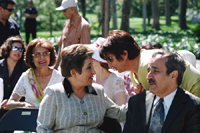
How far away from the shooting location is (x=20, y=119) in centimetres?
350

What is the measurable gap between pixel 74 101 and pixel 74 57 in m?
0.38

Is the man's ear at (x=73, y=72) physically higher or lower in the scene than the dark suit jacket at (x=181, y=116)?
higher

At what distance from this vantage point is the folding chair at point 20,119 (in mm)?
3477

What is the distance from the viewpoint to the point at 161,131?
2.63 metres

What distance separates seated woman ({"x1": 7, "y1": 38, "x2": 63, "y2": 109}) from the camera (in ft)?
13.7

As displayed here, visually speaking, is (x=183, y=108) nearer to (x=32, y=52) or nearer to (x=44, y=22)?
(x=32, y=52)

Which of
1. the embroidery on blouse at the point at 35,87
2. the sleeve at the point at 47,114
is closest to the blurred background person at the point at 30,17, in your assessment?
the embroidery on blouse at the point at 35,87

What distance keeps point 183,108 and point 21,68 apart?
3.02m

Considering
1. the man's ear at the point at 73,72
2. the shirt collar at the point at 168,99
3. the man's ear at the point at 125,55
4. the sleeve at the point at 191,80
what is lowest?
the shirt collar at the point at 168,99

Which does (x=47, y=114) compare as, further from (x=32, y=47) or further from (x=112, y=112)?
(x=32, y=47)

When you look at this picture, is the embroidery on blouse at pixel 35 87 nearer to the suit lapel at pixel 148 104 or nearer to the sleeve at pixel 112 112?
the sleeve at pixel 112 112

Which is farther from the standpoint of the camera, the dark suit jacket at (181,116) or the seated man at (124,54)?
the seated man at (124,54)

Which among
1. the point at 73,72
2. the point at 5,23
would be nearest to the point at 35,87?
the point at 73,72

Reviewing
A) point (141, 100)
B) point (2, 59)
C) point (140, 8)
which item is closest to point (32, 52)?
point (2, 59)
